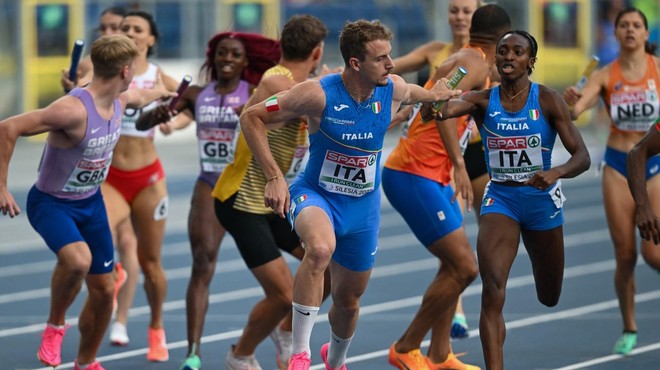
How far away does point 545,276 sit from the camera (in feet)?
26.0

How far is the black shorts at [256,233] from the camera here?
831 centimetres

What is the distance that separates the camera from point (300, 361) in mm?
7289

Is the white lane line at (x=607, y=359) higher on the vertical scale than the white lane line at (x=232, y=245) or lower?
higher

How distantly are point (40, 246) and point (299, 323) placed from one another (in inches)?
346

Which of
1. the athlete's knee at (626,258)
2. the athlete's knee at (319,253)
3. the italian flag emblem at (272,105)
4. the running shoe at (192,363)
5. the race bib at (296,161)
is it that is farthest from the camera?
the athlete's knee at (626,258)

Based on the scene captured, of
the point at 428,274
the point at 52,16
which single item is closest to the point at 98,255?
the point at 428,274

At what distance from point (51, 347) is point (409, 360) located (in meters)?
2.29

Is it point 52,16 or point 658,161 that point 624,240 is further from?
point 52,16

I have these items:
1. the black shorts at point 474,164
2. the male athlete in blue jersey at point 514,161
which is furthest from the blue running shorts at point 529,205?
the black shorts at point 474,164

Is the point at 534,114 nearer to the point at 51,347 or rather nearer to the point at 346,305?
the point at 346,305

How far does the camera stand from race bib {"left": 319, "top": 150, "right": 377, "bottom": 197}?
7.48 meters

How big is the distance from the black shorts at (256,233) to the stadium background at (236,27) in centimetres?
1585

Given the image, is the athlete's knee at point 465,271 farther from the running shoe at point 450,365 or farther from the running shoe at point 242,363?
the running shoe at point 242,363

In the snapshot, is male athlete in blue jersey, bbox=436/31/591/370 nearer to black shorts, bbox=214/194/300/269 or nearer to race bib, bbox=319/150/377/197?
race bib, bbox=319/150/377/197
